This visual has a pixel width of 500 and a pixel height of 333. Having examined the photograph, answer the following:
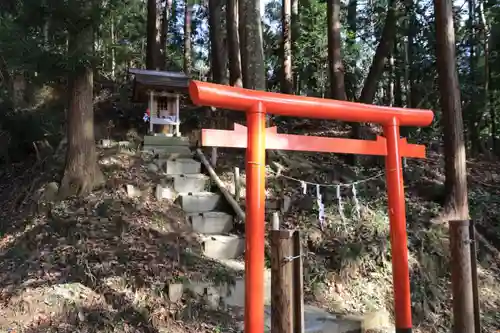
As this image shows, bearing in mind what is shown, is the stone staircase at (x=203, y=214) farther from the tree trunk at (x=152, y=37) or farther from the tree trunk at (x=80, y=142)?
the tree trunk at (x=152, y=37)

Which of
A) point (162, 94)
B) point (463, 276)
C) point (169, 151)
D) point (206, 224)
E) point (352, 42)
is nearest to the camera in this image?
point (463, 276)

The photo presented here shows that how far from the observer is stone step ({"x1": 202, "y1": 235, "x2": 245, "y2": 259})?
6.55 m

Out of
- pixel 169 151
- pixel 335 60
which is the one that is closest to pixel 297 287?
pixel 169 151

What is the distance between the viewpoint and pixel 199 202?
7.60 meters

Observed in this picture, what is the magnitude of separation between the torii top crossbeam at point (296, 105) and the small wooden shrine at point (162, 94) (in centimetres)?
784

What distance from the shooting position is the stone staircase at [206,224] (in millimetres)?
5414

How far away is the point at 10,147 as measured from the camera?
36.8ft

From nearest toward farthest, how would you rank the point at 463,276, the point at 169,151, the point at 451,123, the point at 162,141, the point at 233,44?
the point at 463,276 → the point at 451,123 → the point at 169,151 → the point at 162,141 → the point at 233,44

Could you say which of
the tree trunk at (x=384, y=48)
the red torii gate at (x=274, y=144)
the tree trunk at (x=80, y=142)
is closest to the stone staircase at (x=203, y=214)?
the tree trunk at (x=80, y=142)

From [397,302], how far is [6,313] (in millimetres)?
4196

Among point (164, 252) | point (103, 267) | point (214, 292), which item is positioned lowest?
point (214, 292)

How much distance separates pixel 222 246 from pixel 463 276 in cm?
368

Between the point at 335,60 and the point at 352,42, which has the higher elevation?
the point at 352,42

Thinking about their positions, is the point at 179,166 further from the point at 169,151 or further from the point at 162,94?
the point at 162,94
